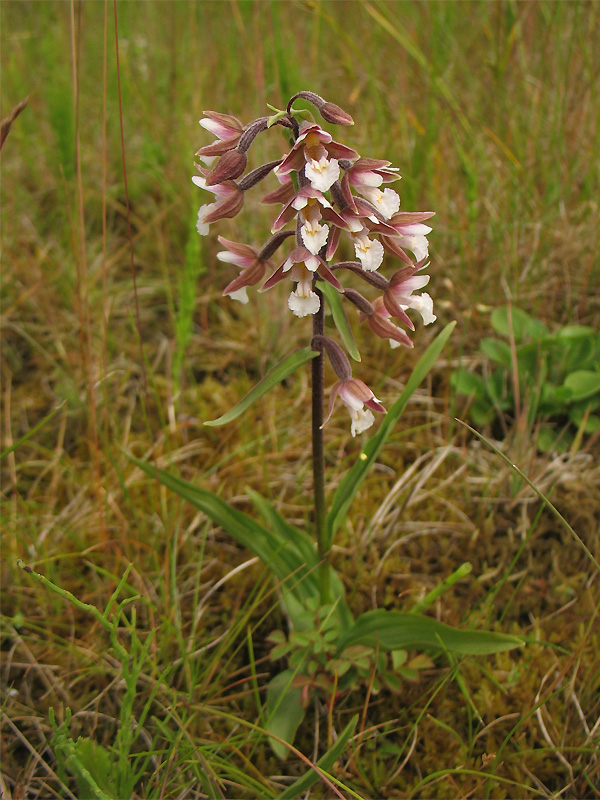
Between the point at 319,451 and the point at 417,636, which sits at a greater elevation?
the point at 319,451

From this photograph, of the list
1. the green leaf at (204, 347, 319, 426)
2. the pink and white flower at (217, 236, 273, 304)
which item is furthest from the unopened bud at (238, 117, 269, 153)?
the green leaf at (204, 347, 319, 426)

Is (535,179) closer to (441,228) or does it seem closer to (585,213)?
(585,213)

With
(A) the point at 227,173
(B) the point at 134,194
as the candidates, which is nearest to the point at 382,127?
(B) the point at 134,194

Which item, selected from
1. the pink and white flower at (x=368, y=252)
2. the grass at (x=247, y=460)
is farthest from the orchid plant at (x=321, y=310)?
the grass at (x=247, y=460)

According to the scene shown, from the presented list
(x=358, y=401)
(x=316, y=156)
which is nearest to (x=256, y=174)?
(x=316, y=156)

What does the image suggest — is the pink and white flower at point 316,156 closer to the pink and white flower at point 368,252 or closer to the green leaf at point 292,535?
the pink and white flower at point 368,252

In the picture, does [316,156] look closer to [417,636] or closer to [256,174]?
[256,174]
